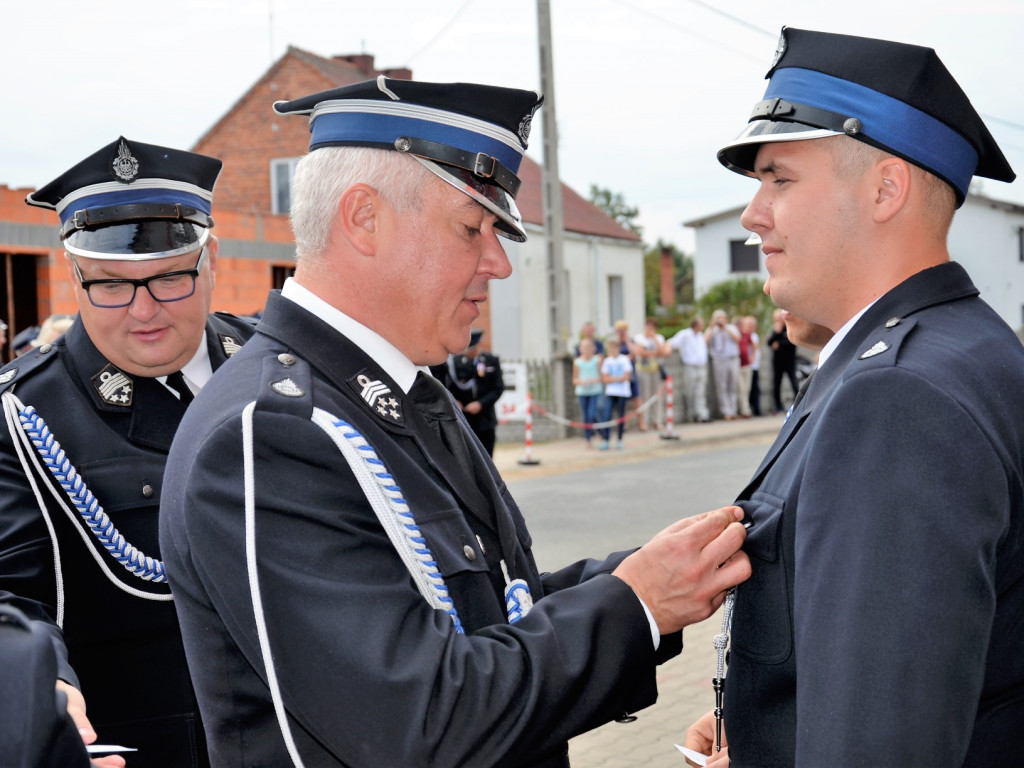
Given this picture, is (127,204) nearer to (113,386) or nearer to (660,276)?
(113,386)

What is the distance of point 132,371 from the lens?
10.1ft

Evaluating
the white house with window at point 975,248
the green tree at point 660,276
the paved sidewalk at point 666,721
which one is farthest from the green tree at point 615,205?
the paved sidewalk at point 666,721

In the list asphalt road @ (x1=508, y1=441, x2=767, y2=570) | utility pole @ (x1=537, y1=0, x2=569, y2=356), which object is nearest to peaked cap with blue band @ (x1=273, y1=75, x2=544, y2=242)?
asphalt road @ (x1=508, y1=441, x2=767, y2=570)

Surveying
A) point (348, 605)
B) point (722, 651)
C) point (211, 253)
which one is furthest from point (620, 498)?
point (348, 605)

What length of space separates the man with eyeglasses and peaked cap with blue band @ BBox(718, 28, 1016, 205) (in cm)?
182

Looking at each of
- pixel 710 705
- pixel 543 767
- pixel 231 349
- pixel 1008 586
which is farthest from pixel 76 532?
pixel 710 705

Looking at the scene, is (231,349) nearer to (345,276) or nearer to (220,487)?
(345,276)

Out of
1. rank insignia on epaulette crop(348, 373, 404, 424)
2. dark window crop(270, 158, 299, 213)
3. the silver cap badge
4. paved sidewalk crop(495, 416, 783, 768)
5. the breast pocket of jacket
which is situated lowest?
paved sidewalk crop(495, 416, 783, 768)

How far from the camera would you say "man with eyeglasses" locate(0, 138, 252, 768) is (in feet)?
9.14

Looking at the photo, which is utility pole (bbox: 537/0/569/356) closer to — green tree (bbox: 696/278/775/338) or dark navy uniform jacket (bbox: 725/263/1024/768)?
green tree (bbox: 696/278/775/338)

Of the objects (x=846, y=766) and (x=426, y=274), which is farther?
(x=426, y=274)

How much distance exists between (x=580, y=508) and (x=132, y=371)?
29.3 feet

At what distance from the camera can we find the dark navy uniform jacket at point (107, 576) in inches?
108

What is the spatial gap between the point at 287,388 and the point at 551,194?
1694 centimetres
